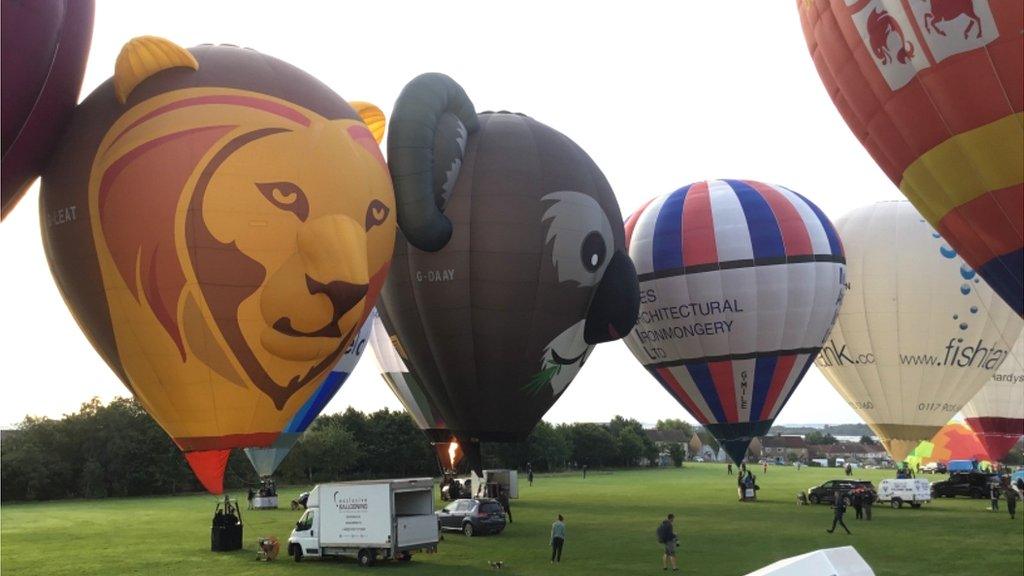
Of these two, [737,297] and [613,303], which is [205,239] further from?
[737,297]

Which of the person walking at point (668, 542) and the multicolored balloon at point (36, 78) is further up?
the multicolored balloon at point (36, 78)

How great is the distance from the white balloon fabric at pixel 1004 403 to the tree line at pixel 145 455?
19922 mm

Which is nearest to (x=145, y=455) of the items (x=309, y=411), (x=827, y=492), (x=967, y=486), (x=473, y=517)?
(x=309, y=411)

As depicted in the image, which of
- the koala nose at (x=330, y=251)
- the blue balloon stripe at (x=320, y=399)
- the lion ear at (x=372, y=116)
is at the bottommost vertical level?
the blue balloon stripe at (x=320, y=399)

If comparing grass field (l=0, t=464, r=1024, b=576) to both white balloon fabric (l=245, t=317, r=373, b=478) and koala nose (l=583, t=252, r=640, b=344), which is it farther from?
koala nose (l=583, t=252, r=640, b=344)

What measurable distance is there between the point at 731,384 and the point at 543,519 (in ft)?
20.4

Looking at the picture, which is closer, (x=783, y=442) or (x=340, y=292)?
(x=340, y=292)

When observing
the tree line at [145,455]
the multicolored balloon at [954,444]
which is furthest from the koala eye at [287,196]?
the multicolored balloon at [954,444]

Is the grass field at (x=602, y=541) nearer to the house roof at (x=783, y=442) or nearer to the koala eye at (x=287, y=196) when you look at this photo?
the koala eye at (x=287, y=196)

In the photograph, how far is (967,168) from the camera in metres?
13.0

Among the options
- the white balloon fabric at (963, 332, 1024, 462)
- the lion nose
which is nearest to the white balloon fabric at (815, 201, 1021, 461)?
the white balloon fabric at (963, 332, 1024, 462)

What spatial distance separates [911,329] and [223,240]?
23977 mm

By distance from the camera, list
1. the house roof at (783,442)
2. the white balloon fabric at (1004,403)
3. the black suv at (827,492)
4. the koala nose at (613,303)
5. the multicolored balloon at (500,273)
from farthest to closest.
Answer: the house roof at (783,442), the white balloon fabric at (1004,403), the black suv at (827,492), the koala nose at (613,303), the multicolored balloon at (500,273)

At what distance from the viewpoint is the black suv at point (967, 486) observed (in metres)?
A: 30.4
